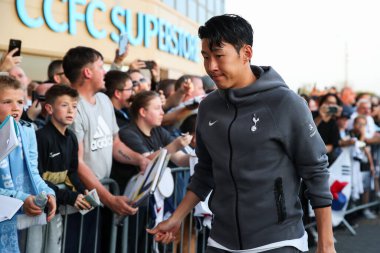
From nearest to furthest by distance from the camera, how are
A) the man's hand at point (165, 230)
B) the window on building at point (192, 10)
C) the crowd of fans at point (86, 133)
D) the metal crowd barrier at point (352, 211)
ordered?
the man's hand at point (165, 230), the crowd of fans at point (86, 133), the metal crowd barrier at point (352, 211), the window on building at point (192, 10)

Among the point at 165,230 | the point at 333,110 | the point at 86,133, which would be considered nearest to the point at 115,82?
the point at 86,133

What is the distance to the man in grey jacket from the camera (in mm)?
2590

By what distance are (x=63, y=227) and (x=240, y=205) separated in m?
1.84

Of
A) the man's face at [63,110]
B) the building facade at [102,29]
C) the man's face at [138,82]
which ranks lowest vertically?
the man's face at [63,110]

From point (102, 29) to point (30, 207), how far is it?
1702 centimetres

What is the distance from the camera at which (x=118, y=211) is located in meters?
4.30

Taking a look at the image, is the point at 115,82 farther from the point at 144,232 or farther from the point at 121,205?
A: the point at 121,205

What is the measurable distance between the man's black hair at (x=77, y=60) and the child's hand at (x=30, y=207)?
163cm

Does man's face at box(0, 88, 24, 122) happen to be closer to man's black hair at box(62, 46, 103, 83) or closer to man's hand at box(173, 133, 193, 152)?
man's black hair at box(62, 46, 103, 83)

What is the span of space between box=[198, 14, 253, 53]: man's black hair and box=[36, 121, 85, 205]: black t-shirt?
1.70m

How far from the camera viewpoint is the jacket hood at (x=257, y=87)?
2.65 metres

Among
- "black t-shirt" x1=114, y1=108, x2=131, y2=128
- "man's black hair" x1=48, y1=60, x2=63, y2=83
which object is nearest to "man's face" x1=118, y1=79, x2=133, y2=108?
"black t-shirt" x1=114, y1=108, x2=131, y2=128

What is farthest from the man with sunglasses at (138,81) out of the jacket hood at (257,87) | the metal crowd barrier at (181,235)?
the jacket hood at (257,87)

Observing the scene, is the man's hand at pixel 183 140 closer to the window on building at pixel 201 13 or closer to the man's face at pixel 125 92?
the man's face at pixel 125 92
